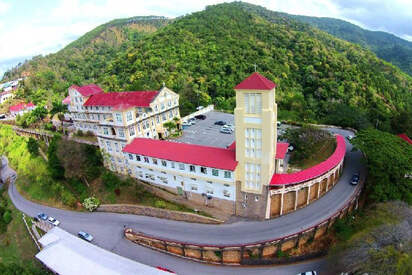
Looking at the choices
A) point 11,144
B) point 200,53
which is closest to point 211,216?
point 11,144

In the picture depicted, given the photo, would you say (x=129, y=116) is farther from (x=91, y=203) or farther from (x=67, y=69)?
(x=67, y=69)

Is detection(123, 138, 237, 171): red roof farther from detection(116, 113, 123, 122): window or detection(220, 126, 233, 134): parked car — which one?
detection(220, 126, 233, 134): parked car

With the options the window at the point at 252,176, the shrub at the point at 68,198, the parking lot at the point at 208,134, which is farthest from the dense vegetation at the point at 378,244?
the shrub at the point at 68,198

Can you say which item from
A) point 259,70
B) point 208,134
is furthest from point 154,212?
point 259,70

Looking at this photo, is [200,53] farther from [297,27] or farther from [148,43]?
[297,27]

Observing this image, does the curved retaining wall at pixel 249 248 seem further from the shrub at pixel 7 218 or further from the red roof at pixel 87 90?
the red roof at pixel 87 90

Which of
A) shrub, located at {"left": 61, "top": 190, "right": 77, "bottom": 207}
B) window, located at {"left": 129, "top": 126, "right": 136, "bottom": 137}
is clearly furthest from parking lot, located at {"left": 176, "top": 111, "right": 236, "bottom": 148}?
shrub, located at {"left": 61, "top": 190, "right": 77, "bottom": 207}
